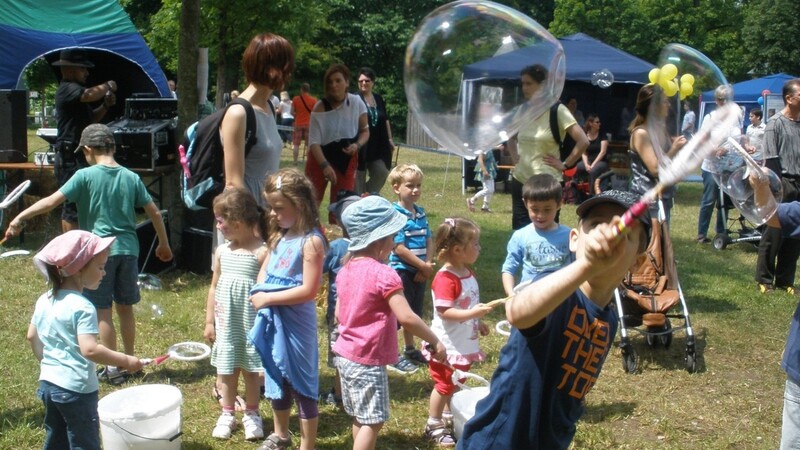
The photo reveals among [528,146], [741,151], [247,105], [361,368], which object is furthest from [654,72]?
[528,146]

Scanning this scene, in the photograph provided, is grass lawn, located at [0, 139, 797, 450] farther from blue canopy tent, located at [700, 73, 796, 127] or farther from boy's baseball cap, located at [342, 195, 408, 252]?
blue canopy tent, located at [700, 73, 796, 127]

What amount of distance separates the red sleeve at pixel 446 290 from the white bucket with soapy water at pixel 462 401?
1.28 feet

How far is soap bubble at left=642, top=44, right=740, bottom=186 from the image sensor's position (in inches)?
92.0

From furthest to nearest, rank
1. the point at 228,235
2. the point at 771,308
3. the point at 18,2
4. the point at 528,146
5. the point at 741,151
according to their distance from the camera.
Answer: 1. the point at 18,2
2. the point at 771,308
3. the point at 528,146
4. the point at 228,235
5. the point at 741,151

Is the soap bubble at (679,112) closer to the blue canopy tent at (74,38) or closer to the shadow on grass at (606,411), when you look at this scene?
the shadow on grass at (606,411)

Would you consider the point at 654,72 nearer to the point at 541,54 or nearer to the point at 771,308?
the point at 541,54

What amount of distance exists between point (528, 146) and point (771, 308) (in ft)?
10.8

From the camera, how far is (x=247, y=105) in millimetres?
4746

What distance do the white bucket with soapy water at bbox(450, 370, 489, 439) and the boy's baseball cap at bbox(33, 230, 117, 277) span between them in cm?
193

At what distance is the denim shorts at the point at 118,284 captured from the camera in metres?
5.24

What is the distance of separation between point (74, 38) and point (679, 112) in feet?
38.4

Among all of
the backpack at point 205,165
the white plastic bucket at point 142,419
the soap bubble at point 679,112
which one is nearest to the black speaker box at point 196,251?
the backpack at point 205,165

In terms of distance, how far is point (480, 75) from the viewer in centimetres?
414

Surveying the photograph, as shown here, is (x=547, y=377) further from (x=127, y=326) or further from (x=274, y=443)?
(x=127, y=326)
